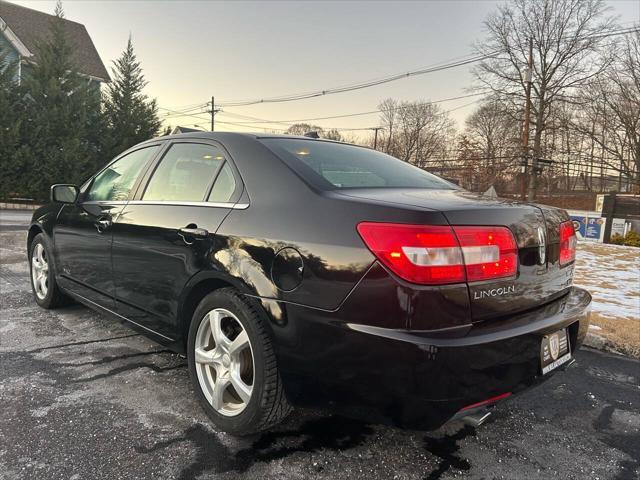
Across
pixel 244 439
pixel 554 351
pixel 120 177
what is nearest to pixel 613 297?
pixel 554 351

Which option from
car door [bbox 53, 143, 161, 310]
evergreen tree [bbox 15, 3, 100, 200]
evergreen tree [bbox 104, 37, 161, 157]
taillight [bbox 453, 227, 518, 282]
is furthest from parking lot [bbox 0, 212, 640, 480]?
evergreen tree [bbox 104, 37, 161, 157]

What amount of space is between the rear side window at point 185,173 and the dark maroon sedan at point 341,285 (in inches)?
0.5

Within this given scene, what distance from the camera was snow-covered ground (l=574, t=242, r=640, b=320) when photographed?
520 cm

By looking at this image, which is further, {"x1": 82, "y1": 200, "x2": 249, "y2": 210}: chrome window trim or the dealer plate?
{"x1": 82, "y1": 200, "x2": 249, "y2": 210}: chrome window trim

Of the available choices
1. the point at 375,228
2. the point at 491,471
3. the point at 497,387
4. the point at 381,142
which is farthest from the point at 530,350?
the point at 381,142

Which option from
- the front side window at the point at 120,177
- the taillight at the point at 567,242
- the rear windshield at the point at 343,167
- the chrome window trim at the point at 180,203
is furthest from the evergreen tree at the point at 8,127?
the taillight at the point at 567,242

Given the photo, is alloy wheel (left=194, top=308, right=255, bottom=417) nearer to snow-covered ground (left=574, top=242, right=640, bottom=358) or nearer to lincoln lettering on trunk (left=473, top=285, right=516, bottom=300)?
lincoln lettering on trunk (left=473, top=285, right=516, bottom=300)

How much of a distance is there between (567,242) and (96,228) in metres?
3.03

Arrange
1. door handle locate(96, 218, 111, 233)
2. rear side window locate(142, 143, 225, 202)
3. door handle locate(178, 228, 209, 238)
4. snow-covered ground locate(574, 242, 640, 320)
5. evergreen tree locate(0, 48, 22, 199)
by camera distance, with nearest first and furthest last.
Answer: door handle locate(178, 228, 209, 238)
rear side window locate(142, 143, 225, 202)
door handle locate(96, 218, 111, 233)
snow-covered ground locate(574, 242, 640, 320)
evergreen tree locate(0, 48, 22, 199)

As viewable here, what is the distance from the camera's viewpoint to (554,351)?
6.82ft

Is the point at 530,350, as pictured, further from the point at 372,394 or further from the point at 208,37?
the point at 208,37

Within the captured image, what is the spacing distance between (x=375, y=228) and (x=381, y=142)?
59.7 metres

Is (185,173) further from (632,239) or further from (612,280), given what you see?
(632,239)

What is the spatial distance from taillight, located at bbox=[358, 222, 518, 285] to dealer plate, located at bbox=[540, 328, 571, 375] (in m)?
0.49
